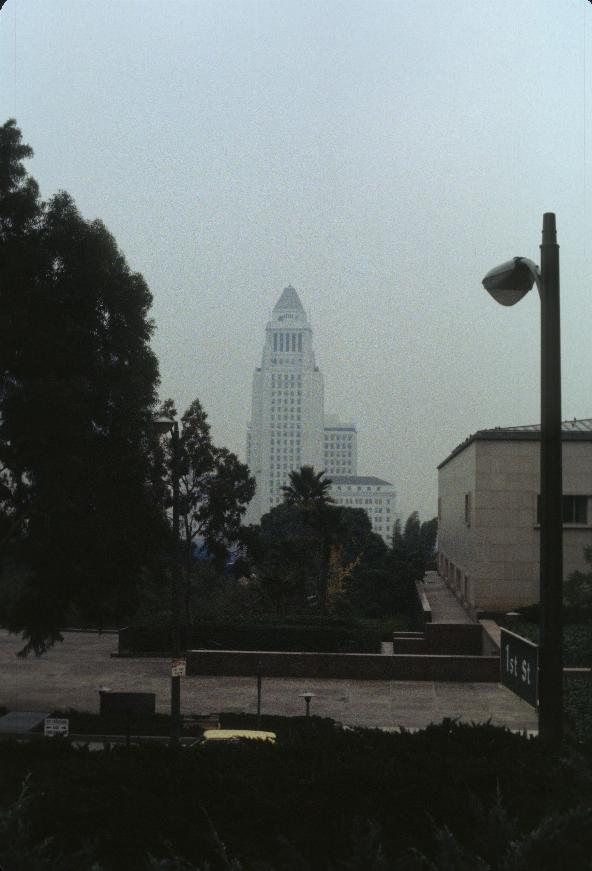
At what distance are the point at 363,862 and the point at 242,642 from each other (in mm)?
34228

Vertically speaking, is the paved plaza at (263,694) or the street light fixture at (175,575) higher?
the street light fixture at (175,575)

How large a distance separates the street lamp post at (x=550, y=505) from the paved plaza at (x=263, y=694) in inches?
807

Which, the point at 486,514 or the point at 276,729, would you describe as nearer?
the point at 276,729

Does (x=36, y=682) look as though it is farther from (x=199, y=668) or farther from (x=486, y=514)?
(x=486, y=514)

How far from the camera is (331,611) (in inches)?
1928

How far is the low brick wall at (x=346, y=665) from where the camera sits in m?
33.6

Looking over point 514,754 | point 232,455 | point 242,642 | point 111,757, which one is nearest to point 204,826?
point 111,757

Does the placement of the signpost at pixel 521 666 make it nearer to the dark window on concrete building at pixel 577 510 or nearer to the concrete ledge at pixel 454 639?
the concrete ledge at pixel 454 639

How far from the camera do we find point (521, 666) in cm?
645

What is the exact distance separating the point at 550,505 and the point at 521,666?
1.09 meters

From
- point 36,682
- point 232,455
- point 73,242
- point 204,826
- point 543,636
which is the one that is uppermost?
point 73,242

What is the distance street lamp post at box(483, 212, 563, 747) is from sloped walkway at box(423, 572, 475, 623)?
3372 cm

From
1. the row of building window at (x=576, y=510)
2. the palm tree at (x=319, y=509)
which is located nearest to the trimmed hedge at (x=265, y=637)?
the row of building window at (x=576, y=510)

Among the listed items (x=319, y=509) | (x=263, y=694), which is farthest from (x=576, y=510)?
(x=319, y=509)
